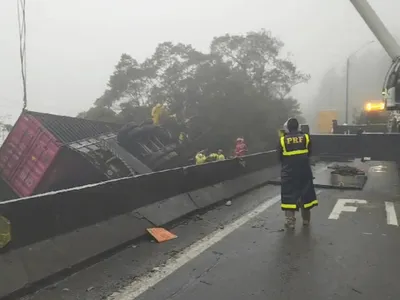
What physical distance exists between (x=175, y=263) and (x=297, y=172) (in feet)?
9.30

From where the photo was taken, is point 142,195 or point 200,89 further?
point 200,89

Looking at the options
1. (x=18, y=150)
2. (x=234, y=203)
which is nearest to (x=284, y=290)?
(x=234, y=203)

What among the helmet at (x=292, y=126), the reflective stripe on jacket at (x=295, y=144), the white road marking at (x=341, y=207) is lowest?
the white road marking at (x=341, y=207)

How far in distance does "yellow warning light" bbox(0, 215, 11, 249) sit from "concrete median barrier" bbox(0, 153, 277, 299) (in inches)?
1.7

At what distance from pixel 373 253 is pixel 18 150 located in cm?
1441

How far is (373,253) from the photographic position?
18.3 feet

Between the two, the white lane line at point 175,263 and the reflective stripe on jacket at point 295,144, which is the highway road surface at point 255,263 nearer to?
the white lane line at point 175,263

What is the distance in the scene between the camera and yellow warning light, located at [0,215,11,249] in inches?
162

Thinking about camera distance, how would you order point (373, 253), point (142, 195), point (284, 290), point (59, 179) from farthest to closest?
point (59, 179) < point (142, 195) < point (373, 253) < point (284, 290)

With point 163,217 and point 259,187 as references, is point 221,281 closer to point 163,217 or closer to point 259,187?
point 163,217

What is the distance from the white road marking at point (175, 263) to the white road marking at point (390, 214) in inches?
84.1

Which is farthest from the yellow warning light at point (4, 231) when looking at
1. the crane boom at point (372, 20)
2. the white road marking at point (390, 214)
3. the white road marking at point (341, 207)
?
the crane boom at point (372, 20)

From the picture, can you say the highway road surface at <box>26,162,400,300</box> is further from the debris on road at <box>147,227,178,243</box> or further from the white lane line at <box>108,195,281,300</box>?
the debris on road at <box>147,227,178,243</box>

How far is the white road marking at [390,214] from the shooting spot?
7488 millimetres
